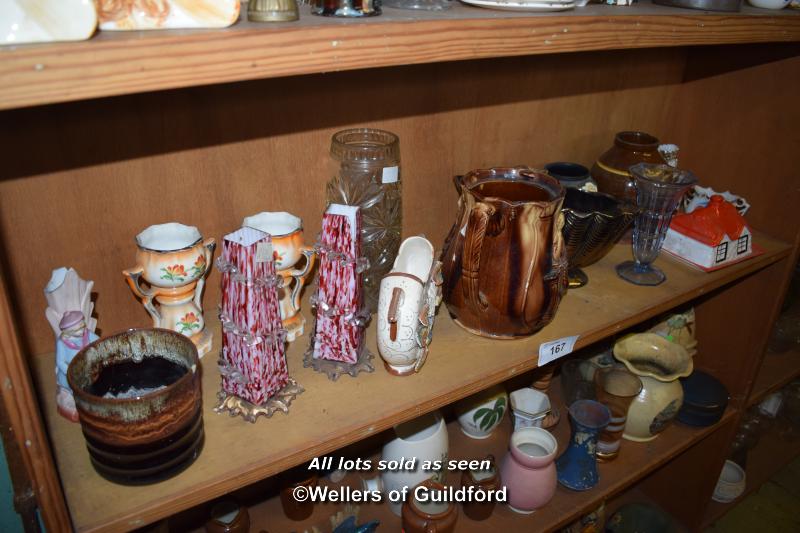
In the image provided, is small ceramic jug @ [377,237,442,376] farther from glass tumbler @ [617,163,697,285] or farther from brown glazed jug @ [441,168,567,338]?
glass tumbler @ [617,163,697,285]

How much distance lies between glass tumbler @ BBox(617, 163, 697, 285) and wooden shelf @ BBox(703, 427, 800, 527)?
3.08 feet

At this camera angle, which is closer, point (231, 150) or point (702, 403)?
point (231, 150)

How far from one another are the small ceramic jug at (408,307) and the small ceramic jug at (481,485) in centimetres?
37

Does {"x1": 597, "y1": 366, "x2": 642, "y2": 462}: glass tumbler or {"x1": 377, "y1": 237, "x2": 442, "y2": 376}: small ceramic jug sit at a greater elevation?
{"x1": 377, "y1": 237, "x2": 442, "y2": 376}: small ceramic jug

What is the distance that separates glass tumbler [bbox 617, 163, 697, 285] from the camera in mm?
980

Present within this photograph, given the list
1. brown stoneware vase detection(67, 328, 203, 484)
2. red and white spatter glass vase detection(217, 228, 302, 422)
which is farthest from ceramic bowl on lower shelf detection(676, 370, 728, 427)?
brown stoneware vase detection(67, 328, 203, 484)

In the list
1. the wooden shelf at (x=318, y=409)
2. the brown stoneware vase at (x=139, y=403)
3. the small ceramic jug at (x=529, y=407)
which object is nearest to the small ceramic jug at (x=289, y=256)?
the wooden shelf at (x=318, y=409)

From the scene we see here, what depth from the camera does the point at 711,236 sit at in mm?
1070

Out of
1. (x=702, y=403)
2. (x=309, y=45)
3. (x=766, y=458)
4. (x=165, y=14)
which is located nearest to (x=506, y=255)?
(x=309, y=45)

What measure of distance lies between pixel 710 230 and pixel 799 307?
0.73 metres

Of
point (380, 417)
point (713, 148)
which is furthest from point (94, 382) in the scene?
point (713, 148)

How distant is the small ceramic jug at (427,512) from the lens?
965mm

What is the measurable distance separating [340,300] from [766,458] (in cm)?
162

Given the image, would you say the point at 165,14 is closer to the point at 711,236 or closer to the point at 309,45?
the point at 309,45
